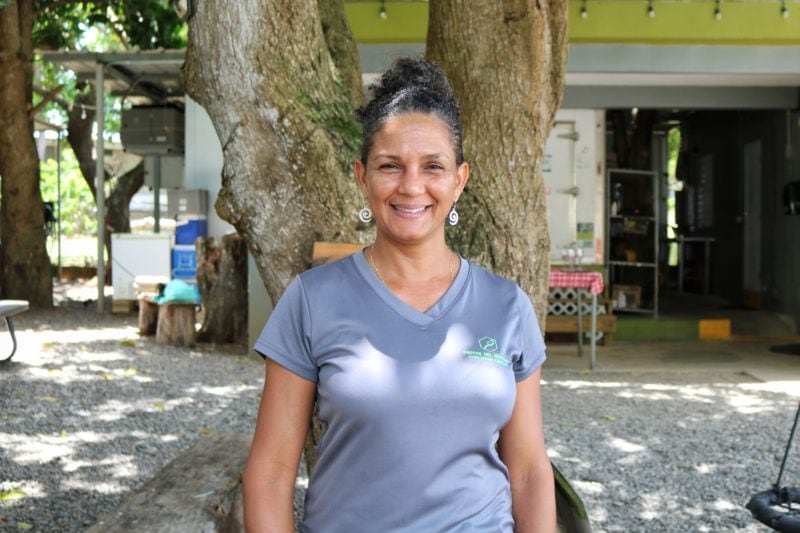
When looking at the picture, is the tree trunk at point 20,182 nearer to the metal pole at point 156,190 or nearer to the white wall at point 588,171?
the metal pole at point 156,190

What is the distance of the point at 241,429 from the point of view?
7.36 metres

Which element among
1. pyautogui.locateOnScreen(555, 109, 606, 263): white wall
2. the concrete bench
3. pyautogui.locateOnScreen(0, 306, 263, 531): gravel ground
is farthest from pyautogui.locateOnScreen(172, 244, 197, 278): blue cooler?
pyautogui.locateOnScreen(555, 109, 606, 263): white wall

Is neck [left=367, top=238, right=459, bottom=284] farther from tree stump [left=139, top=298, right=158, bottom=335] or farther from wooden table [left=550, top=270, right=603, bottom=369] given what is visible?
tree stump [left=139, top=298, right=158, bottom=335]

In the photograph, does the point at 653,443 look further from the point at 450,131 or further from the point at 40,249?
the point at 40,249

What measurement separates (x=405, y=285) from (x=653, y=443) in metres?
5.27

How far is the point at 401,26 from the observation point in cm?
1110

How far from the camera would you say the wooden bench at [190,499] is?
3641 millimetres

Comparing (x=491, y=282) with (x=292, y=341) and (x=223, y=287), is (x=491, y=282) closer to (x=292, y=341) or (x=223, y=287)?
(x=292, y=341)

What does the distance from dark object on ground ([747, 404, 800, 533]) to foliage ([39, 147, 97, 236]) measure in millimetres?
26554

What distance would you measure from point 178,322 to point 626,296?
20.4 feet

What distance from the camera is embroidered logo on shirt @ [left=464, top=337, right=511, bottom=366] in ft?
7.75

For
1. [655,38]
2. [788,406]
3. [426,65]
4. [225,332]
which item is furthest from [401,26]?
[426,65]

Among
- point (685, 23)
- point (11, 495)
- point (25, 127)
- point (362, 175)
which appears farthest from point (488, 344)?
point (25, 127)

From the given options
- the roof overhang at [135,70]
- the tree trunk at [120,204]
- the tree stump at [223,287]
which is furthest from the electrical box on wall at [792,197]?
the tree trunk at [120,204]
